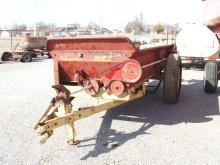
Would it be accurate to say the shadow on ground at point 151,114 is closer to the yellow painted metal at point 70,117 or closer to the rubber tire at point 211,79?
the rubber tire at point 211,79

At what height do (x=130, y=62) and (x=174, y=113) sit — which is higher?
(x=130, y=62)

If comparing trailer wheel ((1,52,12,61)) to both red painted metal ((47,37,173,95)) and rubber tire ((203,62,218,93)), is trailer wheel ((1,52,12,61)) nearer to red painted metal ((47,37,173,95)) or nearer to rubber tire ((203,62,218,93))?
rubber tire ((203,62,218,93))

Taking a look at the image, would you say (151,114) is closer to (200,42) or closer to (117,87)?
(117,87)

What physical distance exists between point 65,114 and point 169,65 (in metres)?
2.86

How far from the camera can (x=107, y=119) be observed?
622 cm

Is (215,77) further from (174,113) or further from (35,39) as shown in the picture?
(35,39)

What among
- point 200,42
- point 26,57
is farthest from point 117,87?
point 26,57

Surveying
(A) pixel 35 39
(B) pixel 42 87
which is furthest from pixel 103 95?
(A) pixel 35 39

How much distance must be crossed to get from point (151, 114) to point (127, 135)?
4.25 feet

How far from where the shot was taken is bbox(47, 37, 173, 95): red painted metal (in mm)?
5090

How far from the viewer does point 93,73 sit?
18.3 feet

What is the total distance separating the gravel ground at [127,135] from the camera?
4.45 meters

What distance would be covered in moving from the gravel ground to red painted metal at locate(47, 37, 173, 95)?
0.78m

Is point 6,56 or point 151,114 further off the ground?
point 6,56
